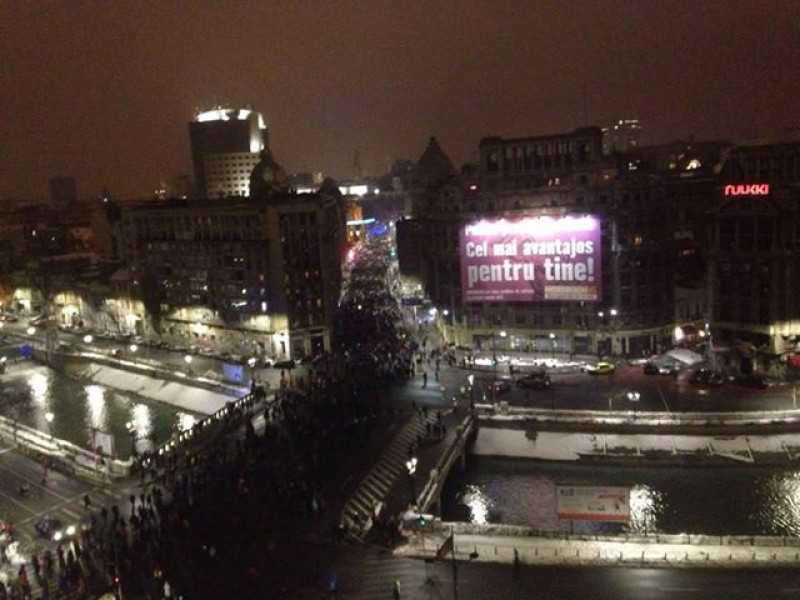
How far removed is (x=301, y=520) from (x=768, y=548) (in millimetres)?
23729

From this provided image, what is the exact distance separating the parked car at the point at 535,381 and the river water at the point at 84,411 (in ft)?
104

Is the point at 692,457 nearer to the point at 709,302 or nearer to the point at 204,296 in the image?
the point at 709,302

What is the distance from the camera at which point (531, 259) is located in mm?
70312

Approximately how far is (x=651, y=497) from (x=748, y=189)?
3040cm

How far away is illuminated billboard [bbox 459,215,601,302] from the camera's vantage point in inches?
2677

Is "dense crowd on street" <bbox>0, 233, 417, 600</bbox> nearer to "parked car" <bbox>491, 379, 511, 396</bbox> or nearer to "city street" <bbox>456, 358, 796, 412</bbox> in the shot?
"parked car" <bbox>491, 379, 511, 396</bbox>

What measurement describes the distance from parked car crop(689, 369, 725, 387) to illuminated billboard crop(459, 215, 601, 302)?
12.6 m

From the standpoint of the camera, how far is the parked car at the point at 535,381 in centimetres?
6128

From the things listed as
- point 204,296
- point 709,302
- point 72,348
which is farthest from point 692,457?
point 72,348

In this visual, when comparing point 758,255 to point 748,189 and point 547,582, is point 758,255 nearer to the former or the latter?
point 748,189

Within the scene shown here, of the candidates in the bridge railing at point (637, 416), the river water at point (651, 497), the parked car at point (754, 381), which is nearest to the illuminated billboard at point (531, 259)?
the parked car at point (754, 381)

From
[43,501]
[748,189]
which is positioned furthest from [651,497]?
[43,501]

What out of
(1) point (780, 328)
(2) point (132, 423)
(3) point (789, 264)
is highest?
(3) point (789, 264)

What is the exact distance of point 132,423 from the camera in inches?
2805
